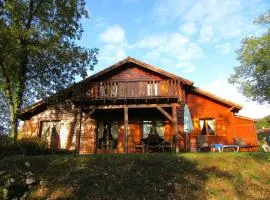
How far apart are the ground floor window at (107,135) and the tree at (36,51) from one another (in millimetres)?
3941

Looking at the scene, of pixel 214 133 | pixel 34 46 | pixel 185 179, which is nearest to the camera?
pixel 185 179

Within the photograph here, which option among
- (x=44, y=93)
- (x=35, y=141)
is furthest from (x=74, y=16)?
(x=35, y=141)

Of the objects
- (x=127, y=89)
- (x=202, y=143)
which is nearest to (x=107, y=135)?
(x=127, y=89)

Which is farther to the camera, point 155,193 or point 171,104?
point 171,104

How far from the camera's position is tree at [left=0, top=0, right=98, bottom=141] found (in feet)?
53.8

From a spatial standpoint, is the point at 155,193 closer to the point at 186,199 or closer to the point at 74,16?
the point at 186,199

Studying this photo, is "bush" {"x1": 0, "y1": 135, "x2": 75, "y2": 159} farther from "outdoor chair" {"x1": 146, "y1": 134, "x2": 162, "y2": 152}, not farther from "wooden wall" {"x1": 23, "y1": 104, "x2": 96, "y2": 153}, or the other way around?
"outdoor chair" {"x1": 146, "y1": 134, "x2": 162, "y2": 152}

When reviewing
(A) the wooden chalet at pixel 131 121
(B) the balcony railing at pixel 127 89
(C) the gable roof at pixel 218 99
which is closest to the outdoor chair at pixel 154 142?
(A) the wooden chalet at pixel 131 121

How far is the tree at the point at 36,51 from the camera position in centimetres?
1639

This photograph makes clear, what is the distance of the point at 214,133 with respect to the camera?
A: 19969mm

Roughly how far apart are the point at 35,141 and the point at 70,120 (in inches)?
144

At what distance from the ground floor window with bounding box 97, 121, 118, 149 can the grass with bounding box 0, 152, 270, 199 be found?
23.5 feet

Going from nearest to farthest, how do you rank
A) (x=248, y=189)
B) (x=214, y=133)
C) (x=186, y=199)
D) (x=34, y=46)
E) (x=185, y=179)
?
(x=186, y=199) < (x=248, y=189) < (x=185, y=179) < (x=34, y=46) < (x=214, y=133)

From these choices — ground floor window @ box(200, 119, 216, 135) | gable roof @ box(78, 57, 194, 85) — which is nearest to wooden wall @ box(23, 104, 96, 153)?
gable roof @ box(78, 57, 194, 85)
